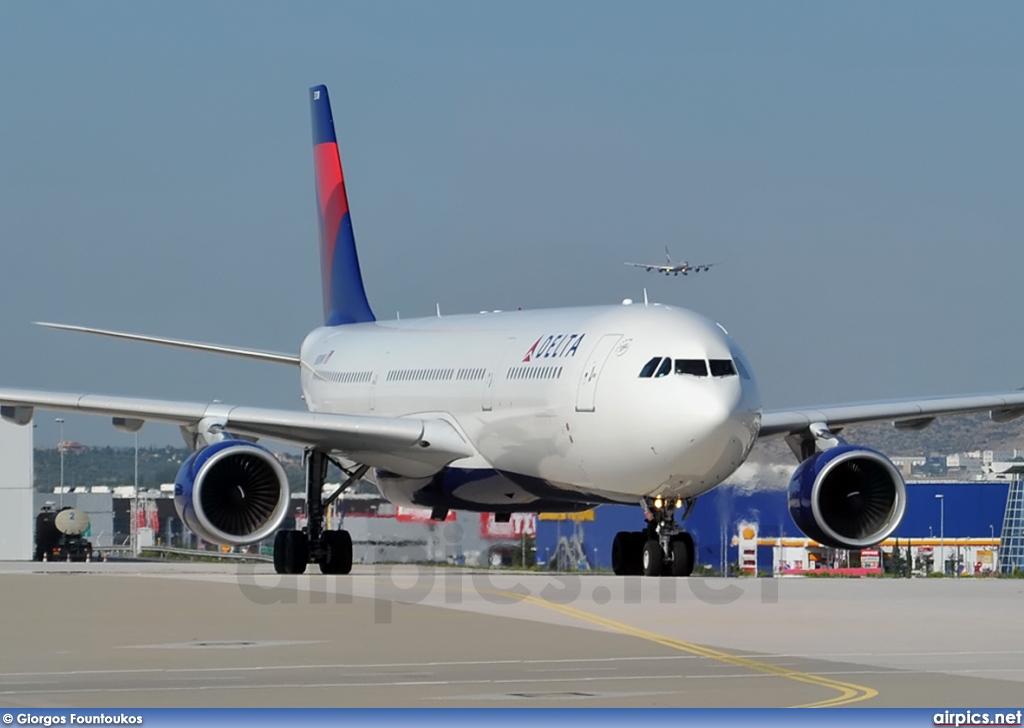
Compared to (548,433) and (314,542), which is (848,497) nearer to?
(548,433)

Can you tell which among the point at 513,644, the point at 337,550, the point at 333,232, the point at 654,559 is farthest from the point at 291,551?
the point at 513,644

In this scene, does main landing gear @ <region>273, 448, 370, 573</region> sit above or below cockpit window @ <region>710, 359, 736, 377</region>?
below

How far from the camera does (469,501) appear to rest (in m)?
30.7

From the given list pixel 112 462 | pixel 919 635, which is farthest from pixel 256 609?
pixel 112 462

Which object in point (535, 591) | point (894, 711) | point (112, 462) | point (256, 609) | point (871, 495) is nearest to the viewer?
point (894, 711)

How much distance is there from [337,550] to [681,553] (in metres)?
6.58

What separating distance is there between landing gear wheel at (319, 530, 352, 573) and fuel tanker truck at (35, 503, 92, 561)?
925 inches

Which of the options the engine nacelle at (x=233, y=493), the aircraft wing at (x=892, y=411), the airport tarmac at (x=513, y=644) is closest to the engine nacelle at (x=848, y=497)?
the aircraft wing at (x=892, y=411)

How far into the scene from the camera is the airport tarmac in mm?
12000

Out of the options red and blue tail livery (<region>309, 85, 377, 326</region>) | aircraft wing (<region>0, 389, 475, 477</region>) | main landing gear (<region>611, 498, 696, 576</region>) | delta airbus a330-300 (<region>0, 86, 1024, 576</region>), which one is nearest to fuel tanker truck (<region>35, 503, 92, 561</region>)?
red and blue tail livery (<region>309, 85, 377, 326</region>)

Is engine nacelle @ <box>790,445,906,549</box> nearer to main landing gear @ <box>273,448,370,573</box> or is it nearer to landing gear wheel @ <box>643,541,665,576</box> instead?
landing gear wheel @ <box>643,541,665,576</box>

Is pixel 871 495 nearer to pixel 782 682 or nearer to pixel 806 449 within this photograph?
pixel 806 449

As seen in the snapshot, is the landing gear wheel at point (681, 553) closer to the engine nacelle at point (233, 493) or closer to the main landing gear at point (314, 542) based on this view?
the engine nacelle at point (233, 493)

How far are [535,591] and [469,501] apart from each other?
295 inches
